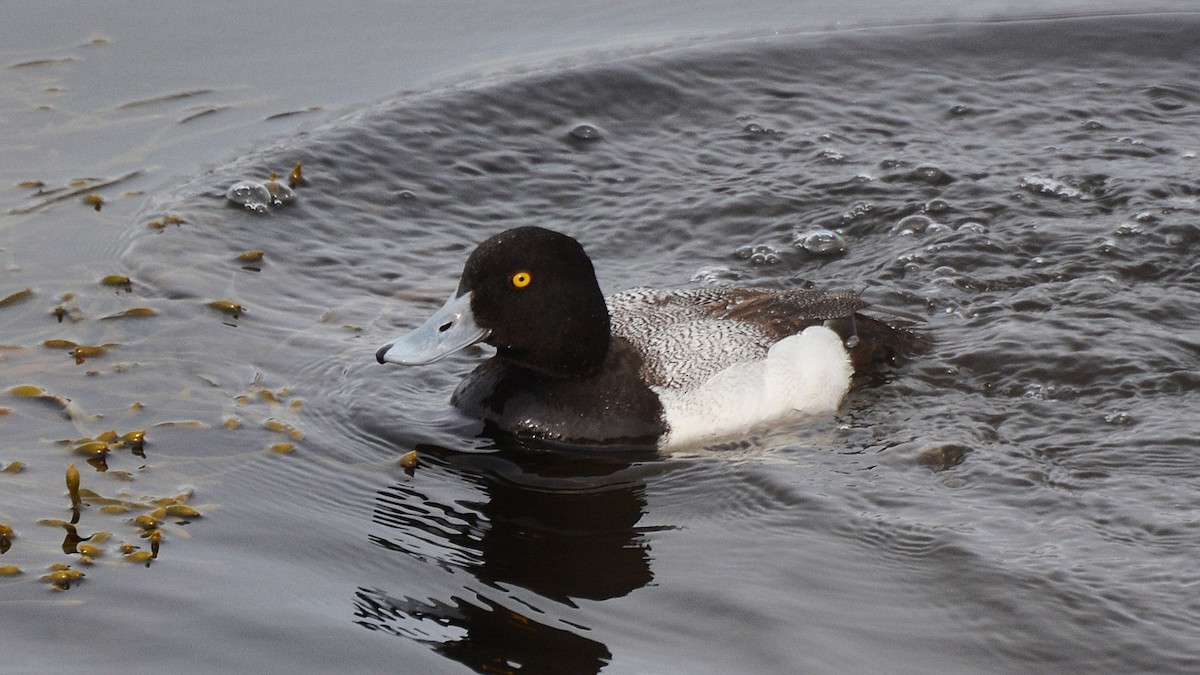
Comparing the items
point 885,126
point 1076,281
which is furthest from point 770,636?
point 885,126

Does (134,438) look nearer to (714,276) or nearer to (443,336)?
(443,336)

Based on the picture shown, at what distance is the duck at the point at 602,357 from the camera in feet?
23.9

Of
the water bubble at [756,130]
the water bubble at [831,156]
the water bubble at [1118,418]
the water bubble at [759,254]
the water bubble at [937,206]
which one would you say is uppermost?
the water bubble at [756,130]

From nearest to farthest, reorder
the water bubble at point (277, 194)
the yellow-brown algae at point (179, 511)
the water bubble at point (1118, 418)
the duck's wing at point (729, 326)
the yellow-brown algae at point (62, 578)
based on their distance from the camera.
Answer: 1. the yellow-brown algae at point (62, 578)
2. the yellow-brown algae at point (179, 511)
3. the water bubble at point (1118, 418)
4. the duck's wing at point (729, 326)
5. the water bubble at point (277, 194)

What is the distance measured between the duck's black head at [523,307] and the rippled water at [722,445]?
0.48m

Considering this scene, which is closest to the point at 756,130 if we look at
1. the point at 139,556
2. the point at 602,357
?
the point at 602,357

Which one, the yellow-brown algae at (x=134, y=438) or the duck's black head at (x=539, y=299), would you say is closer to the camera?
the yellow-brown algae at (x=134, y=438)

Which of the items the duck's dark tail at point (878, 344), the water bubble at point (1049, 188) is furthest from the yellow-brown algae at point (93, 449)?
the water bubble at point (1049, 188)

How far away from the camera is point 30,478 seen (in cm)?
645

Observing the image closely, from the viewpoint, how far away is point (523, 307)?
23.9 feet

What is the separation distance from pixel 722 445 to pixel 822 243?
8.00ft

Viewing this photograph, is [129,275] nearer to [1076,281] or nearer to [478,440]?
[478,440]

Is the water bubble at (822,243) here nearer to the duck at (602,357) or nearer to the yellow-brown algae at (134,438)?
the duck at (602,357)

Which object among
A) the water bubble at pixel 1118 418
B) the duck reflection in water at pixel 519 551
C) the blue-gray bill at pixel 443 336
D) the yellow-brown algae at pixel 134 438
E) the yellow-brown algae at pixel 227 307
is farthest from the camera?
the yellow-brown algae at pixel 227 307
